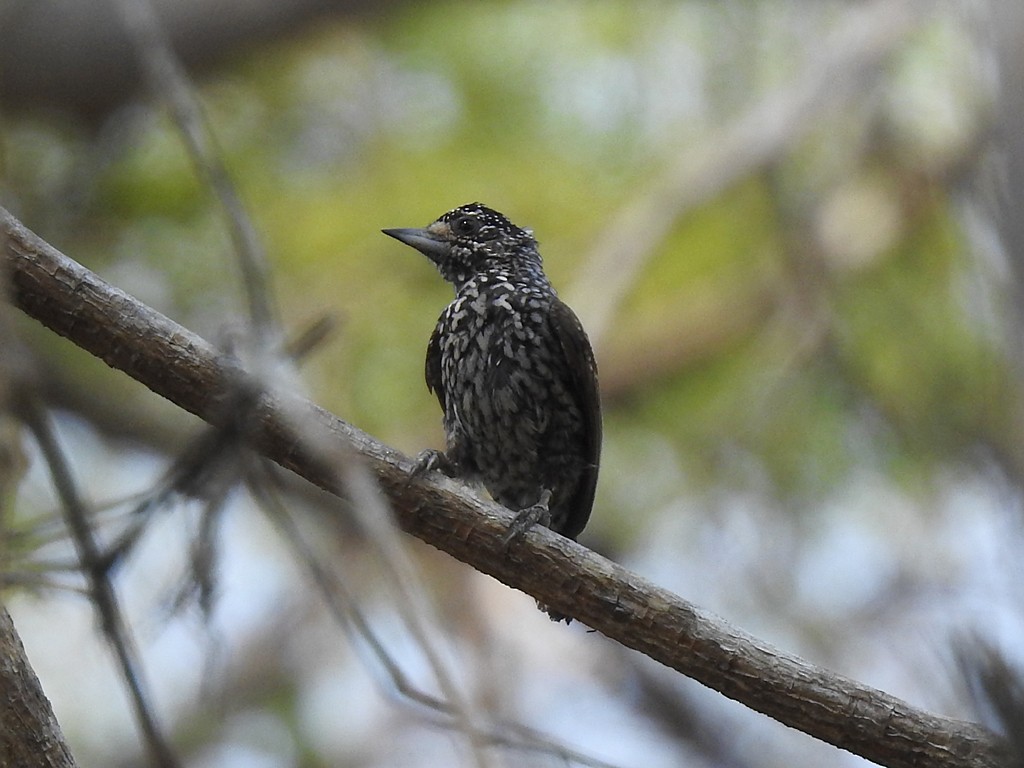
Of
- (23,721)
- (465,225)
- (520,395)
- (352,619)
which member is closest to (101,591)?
(352,619)

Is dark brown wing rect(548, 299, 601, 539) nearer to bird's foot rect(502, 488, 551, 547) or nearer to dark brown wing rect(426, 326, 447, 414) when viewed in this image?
dark brown wing rect(426, 326, 447, 414)

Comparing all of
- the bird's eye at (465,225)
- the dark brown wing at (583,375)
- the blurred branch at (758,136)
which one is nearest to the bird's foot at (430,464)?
the dark brown wing at (583,375)

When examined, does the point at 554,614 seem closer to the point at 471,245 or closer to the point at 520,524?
the point at 520,524

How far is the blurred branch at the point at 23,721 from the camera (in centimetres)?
277

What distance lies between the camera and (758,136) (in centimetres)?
800

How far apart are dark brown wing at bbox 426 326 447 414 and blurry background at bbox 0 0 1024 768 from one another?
1949mm

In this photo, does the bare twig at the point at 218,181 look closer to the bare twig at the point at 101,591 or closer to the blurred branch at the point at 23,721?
the bare twig at the point at 101,591

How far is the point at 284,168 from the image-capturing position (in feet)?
25.6

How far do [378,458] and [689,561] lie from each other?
454cm

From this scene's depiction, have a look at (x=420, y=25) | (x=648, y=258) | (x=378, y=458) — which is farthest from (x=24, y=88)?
(x=378, y=458)

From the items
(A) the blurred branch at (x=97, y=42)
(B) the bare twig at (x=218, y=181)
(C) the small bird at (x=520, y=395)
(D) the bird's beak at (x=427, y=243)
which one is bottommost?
(B) the bare twig at (x=218, y=181)

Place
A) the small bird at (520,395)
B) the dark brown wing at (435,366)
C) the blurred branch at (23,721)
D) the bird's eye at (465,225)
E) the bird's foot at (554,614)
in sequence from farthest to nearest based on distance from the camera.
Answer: the bird's eye at (465,225) < the dark brown wing at (435,366) < the small bird at (520,395) < the bird's foot at (554,614) < the blurred branch at (23,721)

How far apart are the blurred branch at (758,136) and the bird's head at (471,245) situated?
8.09ft

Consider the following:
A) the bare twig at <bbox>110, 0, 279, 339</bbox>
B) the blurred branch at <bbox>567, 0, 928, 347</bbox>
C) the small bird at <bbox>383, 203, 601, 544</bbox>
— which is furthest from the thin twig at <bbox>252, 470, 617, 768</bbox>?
the blurred branch at <bbox>567, 0, 928, 347</bbox>
